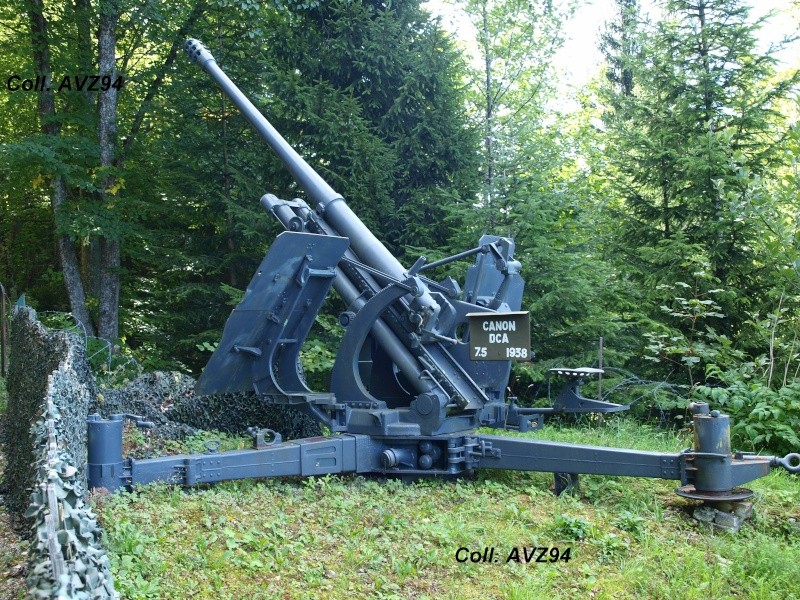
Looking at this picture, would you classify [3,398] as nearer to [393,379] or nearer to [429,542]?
[393,379]

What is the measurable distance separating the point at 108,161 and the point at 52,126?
66.8 inches

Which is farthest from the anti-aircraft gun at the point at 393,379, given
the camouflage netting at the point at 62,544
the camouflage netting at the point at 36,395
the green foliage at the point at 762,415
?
the camouflage netting at the point at 62,544

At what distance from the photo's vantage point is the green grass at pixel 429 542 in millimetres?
4465

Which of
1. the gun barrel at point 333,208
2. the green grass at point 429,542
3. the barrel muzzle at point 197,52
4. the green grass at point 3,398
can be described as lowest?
the green grass at point 429,542

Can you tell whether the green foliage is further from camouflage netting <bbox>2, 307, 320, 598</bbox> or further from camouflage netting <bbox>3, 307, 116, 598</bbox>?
camouflage netting <bbox>3, 307, 116, 598</bbox>

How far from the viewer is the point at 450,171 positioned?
13.1 metres

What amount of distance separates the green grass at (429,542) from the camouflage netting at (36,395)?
22.6 inches

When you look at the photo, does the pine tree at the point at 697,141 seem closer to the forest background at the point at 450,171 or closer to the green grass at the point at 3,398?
the forest background at the point at 450,171

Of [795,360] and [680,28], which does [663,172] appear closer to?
[680,28]

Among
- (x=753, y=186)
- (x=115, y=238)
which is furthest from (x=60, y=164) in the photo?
(x=753, y=186)

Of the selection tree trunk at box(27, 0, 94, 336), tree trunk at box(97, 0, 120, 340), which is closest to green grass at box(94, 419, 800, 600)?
tree trunk at box(97, 0, 120, 340)

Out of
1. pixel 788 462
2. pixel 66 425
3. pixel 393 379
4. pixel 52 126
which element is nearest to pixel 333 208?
pixel 393 379

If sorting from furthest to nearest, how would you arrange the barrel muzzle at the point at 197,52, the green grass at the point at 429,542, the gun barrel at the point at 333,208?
the barrel muzzle at the point at 197,52, the gun barrel at the point at 333,208, the green grass at the point at 429,542

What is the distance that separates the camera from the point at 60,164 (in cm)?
1373
